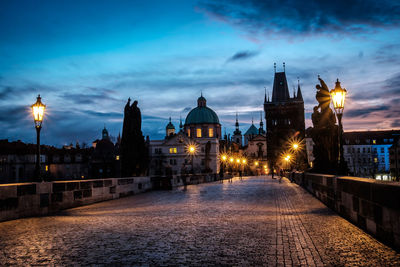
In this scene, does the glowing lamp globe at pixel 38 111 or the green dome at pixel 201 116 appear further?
the green dome at pixel 201 116

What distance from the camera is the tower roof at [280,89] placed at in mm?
127594

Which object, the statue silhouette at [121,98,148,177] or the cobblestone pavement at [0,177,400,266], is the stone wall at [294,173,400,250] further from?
the statue silhouette at [121,98,148,177]

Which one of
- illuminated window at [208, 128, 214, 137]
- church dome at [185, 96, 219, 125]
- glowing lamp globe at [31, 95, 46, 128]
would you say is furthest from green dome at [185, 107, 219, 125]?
glowing lamp globe at [31, 95, 46, 128]

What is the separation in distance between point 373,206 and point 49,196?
31.6 ft

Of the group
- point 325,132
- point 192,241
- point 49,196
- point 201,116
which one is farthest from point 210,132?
point 192,241

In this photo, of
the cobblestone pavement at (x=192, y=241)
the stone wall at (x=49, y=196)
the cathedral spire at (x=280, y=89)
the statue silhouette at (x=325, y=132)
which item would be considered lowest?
the cobblestone pavement at (x=192, y=241)

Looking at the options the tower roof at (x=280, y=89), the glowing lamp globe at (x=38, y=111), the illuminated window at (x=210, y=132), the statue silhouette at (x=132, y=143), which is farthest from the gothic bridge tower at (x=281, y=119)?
the glowing lamp globe at (x=38, y=111)

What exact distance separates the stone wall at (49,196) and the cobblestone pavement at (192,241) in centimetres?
68

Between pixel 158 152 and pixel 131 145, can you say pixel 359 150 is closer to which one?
pixel 158 152

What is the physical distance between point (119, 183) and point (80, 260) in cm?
1270

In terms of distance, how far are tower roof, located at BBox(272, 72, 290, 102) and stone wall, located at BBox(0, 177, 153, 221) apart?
11529cm

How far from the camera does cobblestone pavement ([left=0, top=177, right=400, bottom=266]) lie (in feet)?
18.2

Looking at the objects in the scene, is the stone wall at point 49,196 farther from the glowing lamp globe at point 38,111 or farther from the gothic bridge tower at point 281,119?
the gothic bridge tower at point 281,119

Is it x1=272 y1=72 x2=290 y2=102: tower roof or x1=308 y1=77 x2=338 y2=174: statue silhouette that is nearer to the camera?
x1=308 y1=77 x2=338 y2=174: statue silhouette
